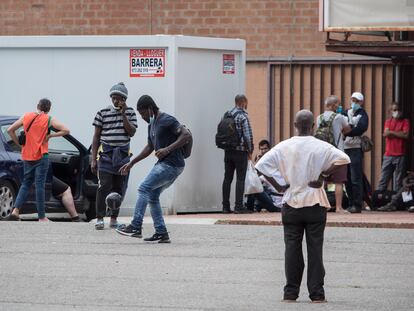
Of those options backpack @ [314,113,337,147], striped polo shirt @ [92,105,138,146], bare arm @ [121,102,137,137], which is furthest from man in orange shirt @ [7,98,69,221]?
backpack @ [314,113,337,147]

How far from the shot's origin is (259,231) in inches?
666

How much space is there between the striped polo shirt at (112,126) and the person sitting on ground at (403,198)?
5933 millimetres

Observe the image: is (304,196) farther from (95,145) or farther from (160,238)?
(95,145)

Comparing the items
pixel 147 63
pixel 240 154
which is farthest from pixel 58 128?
pixel 240 154

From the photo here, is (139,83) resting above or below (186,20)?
below

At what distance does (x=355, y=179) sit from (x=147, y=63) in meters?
3.49

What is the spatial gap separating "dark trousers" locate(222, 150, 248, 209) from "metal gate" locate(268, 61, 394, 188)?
432cm

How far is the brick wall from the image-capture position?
80.2 feet

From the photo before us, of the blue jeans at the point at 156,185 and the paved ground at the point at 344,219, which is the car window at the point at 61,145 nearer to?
the paved ground at the point at 344,219

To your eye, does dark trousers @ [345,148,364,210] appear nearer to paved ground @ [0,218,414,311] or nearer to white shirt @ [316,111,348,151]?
white shirt @ [316,111,348,151]

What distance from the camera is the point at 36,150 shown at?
18125 mm

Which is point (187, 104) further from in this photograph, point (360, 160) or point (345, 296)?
point (345, 296)

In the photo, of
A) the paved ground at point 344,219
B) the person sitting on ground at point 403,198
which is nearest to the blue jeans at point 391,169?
the person sitting on ground at point 403,198

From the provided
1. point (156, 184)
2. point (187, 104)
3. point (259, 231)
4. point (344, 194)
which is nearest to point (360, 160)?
point (344, 194)
